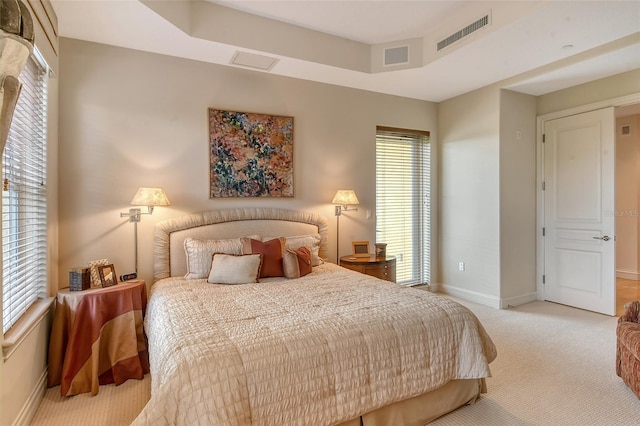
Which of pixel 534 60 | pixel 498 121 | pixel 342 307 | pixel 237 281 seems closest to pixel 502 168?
pixel 498 121

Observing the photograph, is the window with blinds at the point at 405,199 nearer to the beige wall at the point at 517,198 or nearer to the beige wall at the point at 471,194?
the beige wall at the point at 471,194

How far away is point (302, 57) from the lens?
133 inches

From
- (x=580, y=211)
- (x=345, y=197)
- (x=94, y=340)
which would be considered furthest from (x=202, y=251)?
(x=580, y=211)

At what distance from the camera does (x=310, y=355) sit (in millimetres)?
1653

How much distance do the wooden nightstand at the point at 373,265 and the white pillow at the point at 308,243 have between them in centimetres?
32

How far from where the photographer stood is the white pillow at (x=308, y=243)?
136 inches

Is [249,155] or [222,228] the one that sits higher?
[249,155]

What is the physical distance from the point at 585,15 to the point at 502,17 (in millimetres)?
577

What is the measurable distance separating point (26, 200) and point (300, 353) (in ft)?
7.04

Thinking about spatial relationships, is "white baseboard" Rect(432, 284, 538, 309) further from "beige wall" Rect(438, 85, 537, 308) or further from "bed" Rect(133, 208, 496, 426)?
"bed" Rect(133, 208, 496, 426)

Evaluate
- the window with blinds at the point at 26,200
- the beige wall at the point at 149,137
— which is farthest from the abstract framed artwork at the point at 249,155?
the window with blinds at the point at 26,200

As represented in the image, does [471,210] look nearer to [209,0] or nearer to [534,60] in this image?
[534,60]

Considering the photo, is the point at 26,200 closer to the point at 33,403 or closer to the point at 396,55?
the point at 33,403

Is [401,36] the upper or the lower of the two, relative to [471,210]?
upper
